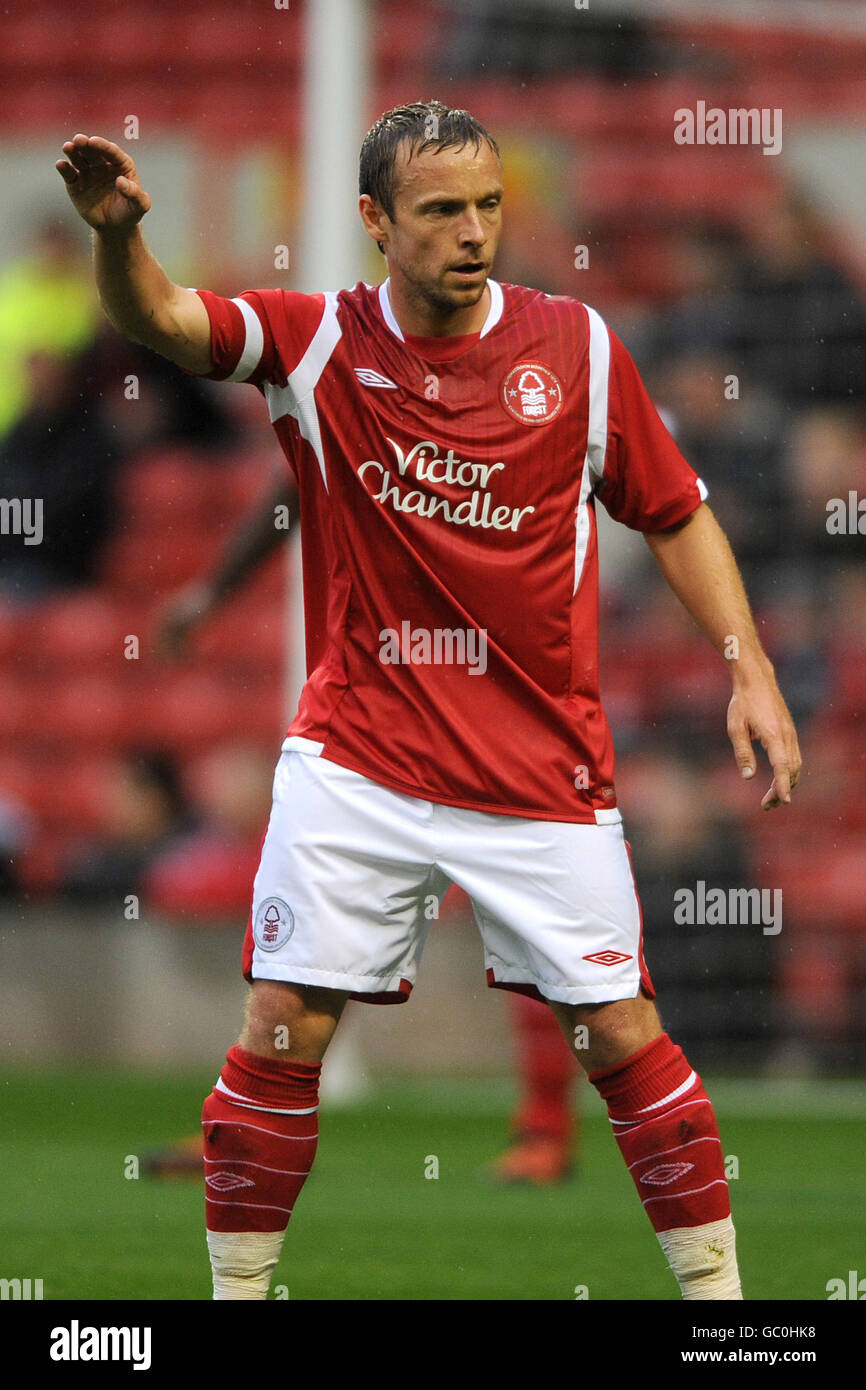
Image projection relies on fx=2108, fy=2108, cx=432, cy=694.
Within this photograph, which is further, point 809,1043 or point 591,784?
point 809,1043

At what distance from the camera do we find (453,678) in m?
3.16

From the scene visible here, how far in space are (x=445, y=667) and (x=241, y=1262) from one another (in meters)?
0.91

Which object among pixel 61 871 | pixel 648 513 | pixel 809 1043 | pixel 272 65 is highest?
pixel 272 65

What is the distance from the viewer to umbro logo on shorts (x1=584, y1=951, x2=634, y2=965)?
3.06m

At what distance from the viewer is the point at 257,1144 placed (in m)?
3.04

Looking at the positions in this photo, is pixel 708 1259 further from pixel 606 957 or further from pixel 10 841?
pixel 10 841

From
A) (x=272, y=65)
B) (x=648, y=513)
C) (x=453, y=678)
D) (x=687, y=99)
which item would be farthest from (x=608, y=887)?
(x=272, y=65)

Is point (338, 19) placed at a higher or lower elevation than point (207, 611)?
higher

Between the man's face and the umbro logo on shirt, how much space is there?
0.45ft

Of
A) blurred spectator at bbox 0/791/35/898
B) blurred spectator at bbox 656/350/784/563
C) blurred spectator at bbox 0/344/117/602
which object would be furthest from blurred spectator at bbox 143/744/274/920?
blurred spectator at bbox 656/350/784/563

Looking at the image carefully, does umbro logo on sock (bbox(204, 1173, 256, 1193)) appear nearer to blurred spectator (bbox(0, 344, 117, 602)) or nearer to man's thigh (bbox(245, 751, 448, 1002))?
man's thigh (bbox(245, 751, 448, 1002))

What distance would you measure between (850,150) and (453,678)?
29.2 ft

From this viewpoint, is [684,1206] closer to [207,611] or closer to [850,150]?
[207,611]

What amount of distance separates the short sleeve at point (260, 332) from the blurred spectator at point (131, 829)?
497 centimetres
